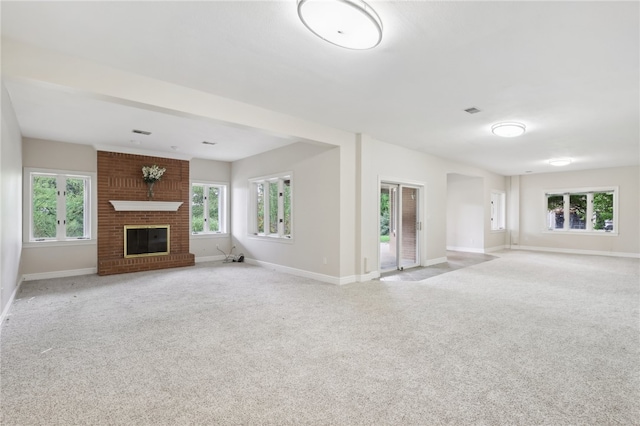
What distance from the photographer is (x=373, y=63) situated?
120 inches

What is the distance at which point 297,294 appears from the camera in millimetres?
4770

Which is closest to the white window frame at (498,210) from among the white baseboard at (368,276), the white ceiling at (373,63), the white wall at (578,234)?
the white wall at (578,234)

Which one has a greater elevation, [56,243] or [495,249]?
[56,243]


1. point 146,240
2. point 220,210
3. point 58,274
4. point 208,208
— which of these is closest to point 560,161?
point 220,210

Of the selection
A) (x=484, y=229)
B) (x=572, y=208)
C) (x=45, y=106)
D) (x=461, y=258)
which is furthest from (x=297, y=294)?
(x=572, y=208)

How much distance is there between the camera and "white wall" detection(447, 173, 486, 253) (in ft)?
32.9

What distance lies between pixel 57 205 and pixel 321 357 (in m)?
6.49

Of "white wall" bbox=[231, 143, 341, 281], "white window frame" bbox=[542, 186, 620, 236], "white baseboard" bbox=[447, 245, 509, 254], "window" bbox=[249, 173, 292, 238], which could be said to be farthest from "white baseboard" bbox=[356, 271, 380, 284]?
"white window frame" bbox=[542, 186, 620, 236]

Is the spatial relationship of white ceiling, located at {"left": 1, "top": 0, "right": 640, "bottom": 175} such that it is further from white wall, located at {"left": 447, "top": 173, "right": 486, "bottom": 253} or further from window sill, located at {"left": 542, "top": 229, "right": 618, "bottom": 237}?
window sill, located at {"left": 542, "top": 229, "right": 618, "bottom": 237}

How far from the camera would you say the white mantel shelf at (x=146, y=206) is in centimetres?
674

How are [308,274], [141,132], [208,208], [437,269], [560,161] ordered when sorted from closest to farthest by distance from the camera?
1. [141,132]
2. [308,274]
3. [437,269]
4. [560,161]
5. [208,208]

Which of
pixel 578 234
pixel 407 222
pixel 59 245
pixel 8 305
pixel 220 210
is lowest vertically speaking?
pixel 8 305

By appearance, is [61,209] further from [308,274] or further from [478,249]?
[478,249]

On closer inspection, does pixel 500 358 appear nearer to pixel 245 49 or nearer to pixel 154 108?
pixel 245 49
